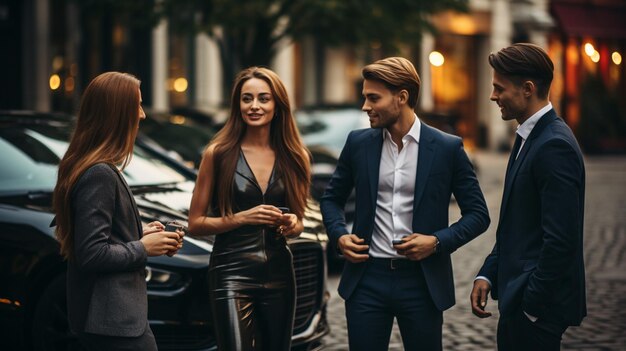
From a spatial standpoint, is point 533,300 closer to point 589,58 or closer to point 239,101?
point 239,101

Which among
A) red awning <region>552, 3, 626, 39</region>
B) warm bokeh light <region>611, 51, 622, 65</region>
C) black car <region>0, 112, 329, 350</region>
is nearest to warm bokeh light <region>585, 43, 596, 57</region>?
red awning <region>552, 3, 626, 39</region>

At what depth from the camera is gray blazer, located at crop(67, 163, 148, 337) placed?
3.92 metres

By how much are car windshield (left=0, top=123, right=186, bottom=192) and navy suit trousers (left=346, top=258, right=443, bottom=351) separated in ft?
9.70

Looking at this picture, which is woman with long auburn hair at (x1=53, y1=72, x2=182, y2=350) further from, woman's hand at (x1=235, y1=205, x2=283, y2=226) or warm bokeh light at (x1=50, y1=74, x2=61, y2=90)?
warm bokeh light at (x1=50, y1=74, x2=61, y2=90)

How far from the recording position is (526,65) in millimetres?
4121

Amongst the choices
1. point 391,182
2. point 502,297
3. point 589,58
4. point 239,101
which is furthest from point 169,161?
point 589,58

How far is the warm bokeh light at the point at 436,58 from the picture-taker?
34.9m

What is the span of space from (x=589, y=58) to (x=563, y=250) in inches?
1422

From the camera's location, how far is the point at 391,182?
470 cm

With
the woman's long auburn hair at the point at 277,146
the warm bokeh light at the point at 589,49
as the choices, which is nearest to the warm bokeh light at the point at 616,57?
the warm bokeh light at the point at 589,49

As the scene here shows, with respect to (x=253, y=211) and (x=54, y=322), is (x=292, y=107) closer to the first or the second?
(x=54, y=322)

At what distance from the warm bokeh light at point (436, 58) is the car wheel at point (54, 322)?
29625mm

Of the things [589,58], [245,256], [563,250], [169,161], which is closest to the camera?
[563,250]

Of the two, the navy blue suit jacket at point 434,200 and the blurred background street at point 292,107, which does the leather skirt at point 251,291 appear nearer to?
the navy blue suit jacket at point 434,200
